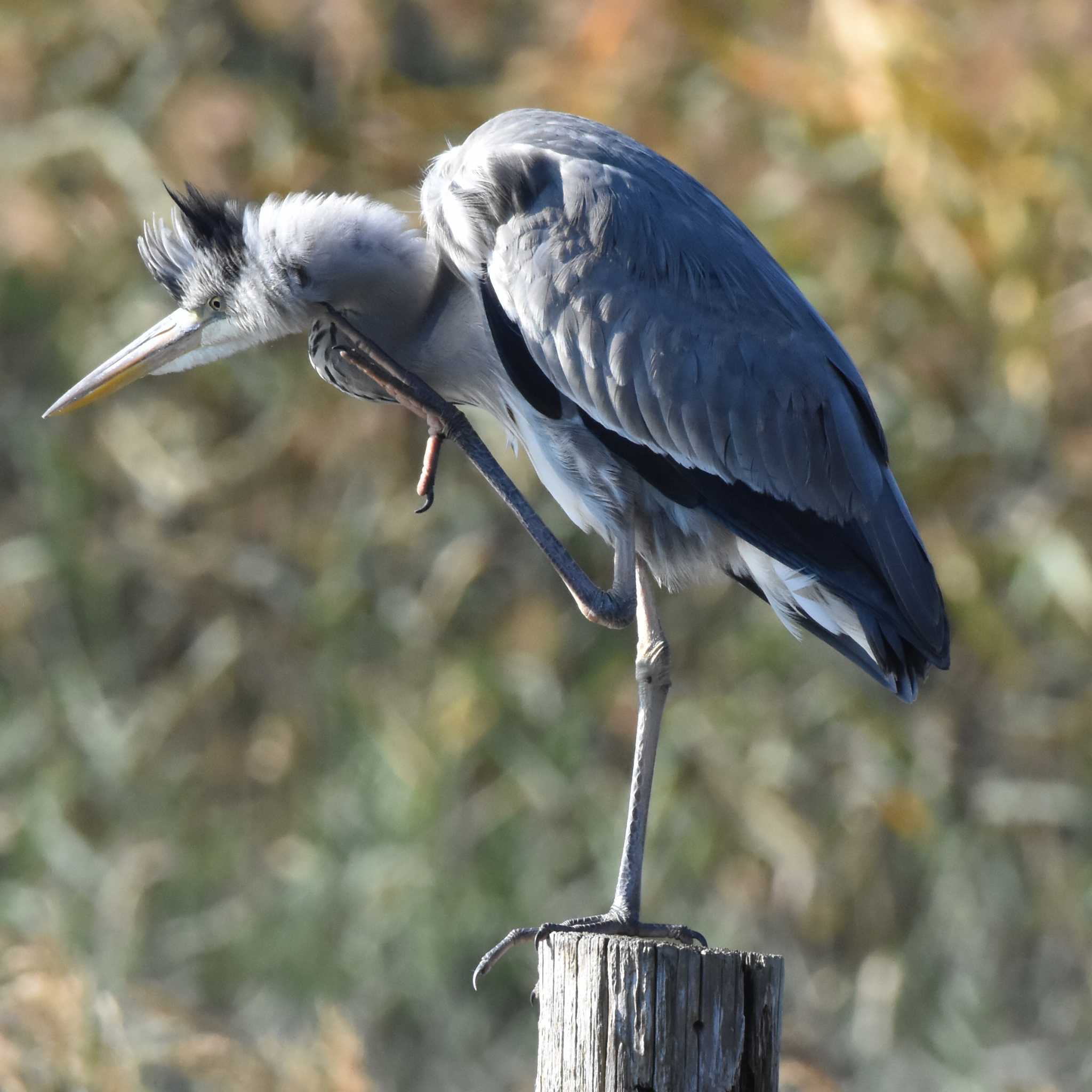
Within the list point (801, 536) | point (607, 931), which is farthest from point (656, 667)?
point (607, 931)

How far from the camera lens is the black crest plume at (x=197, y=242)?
3.09 metres

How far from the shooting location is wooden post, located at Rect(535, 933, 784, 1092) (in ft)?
7.41

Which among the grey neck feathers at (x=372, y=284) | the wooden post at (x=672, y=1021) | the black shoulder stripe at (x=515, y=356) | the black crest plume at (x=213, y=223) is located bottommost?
the wooden post at (x=672, y=1021)

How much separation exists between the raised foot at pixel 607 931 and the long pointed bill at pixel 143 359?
1.30 meters

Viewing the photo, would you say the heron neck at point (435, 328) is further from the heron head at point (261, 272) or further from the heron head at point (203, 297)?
the heron head at point (203, 297)

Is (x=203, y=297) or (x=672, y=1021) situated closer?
(x=672, y=1021)

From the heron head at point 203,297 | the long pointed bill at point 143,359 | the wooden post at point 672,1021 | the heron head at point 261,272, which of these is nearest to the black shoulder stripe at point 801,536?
the heron head at point 261,272

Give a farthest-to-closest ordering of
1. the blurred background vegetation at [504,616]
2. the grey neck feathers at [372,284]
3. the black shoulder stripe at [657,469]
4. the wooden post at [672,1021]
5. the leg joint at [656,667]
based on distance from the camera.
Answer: the blurred background vegetation at [504,616], the leg joint at [656,667], the black shoulder stripe at [657,469], the grey neck feathers at [372,284], the wooden post at [672,1021]

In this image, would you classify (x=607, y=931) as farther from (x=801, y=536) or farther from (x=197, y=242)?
(x=197, y=242)

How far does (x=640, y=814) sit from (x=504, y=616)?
10.0 ft

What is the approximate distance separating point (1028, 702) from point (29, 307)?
4.26 meters

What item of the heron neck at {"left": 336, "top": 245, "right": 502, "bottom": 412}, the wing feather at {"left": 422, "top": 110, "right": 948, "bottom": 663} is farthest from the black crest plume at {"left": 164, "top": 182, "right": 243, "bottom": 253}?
the wing feather at {"left": 422, "top": 110, "right": 948, "bottom": 663}

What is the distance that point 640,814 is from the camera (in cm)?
314

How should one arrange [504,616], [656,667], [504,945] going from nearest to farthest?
[504,945] → [656,667] → [504,616]
